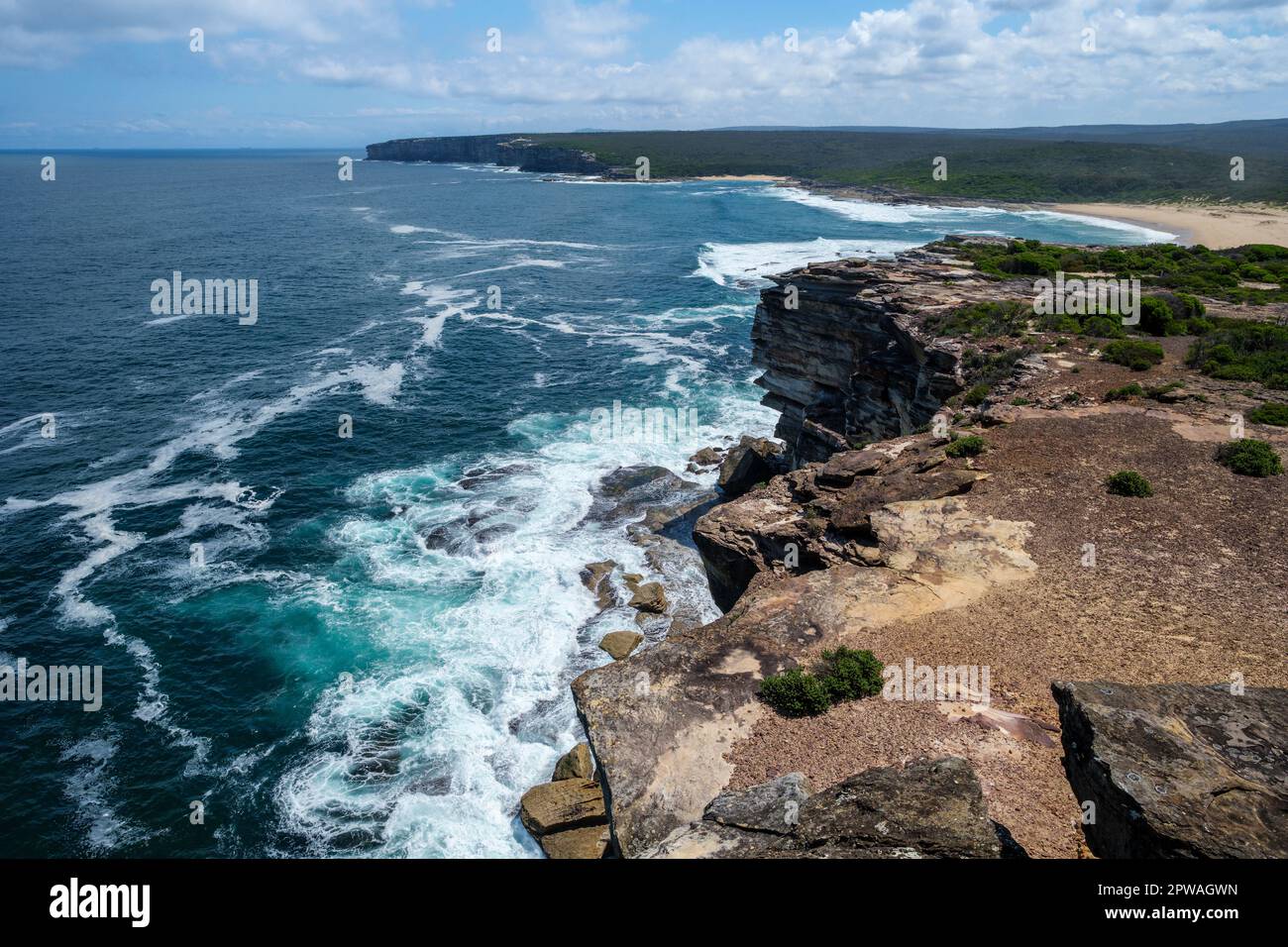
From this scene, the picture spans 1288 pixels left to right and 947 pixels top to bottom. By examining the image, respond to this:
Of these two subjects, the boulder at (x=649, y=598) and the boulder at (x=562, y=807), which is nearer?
the boulder at (x=562, y=807)

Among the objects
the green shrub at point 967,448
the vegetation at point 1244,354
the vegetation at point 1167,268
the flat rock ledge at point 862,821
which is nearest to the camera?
the flat rock ledge at point 862,821

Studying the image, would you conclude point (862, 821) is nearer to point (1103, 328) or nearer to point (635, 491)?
point (635, 491)

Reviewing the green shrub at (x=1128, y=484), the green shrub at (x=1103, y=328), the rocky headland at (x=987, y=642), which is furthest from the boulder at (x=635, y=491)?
the green shrub at (x=1128, y=484)

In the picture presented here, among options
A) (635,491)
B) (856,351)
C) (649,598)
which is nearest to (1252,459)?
(856,351)

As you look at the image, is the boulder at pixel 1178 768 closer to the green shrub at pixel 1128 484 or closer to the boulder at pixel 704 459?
the green shrub at pixel 1128 484
